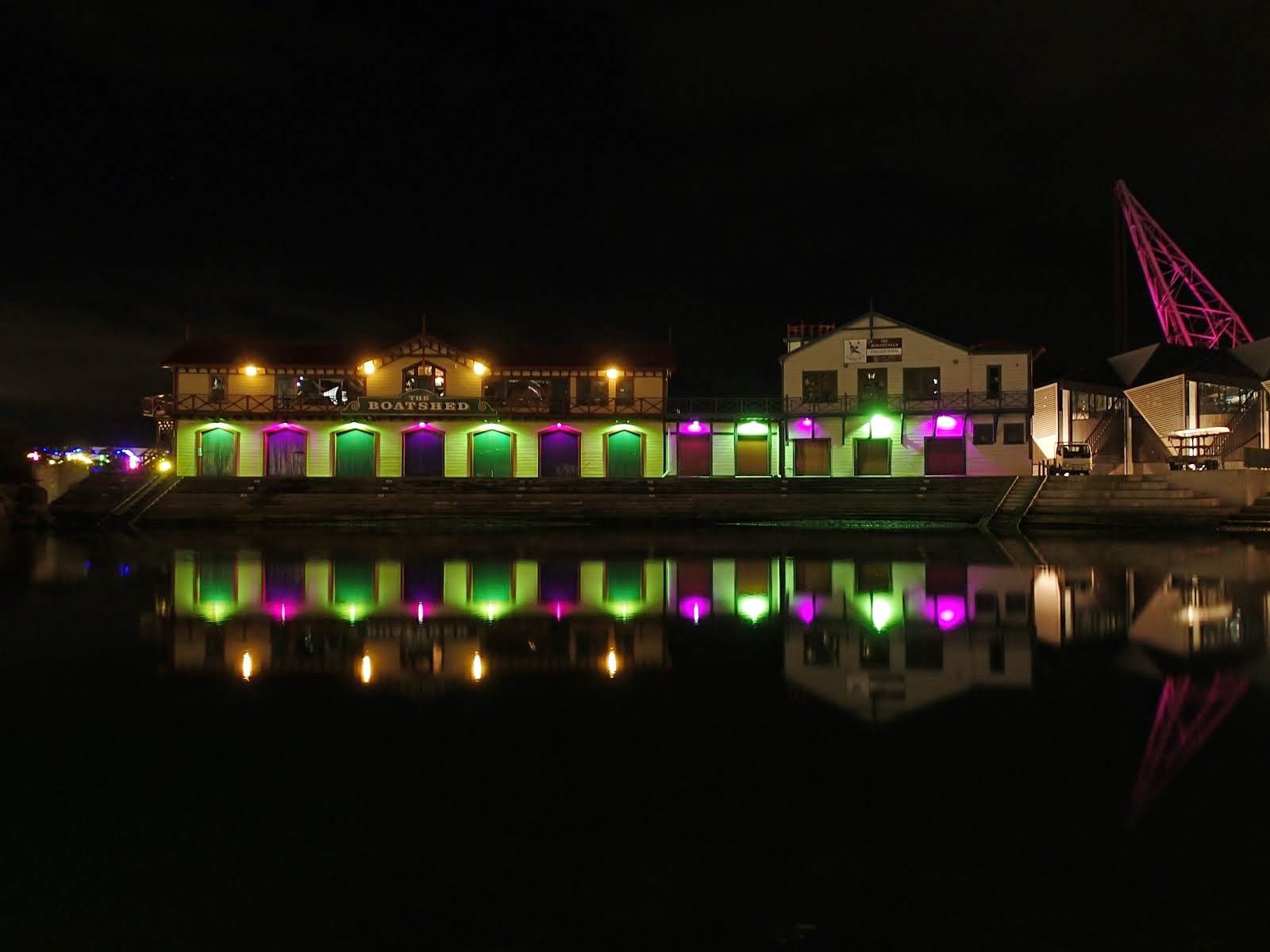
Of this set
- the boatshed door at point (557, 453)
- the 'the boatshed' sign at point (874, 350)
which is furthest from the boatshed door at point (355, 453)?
the 'the boatshed' sign at point (874, 350)

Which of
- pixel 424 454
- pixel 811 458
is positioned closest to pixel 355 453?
pixel 424 454

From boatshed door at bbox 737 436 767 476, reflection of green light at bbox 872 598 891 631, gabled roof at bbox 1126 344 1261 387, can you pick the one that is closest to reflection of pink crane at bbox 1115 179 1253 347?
gabled roof at bbox 1126 344 1261 387

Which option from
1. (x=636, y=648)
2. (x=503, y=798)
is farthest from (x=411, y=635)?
(x=503, y=798)

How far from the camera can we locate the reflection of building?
6.30 metres

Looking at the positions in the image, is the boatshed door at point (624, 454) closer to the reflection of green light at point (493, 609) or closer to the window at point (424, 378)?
the window at point (424, 378)

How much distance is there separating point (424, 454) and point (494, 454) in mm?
3169

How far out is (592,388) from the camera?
35.1 m

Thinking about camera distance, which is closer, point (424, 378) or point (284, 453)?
point (284, 453)

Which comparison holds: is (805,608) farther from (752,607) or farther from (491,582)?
(491,582)

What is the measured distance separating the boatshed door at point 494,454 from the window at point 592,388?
12.9 ft

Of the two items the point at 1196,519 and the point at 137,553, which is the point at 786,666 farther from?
the point at 1196,519

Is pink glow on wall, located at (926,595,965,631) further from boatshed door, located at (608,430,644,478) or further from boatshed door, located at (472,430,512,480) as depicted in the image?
boatshed door, located at (472,430,512,480)

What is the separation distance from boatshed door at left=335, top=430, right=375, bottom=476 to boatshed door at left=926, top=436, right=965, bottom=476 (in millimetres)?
24954

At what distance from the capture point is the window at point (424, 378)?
114 ft
